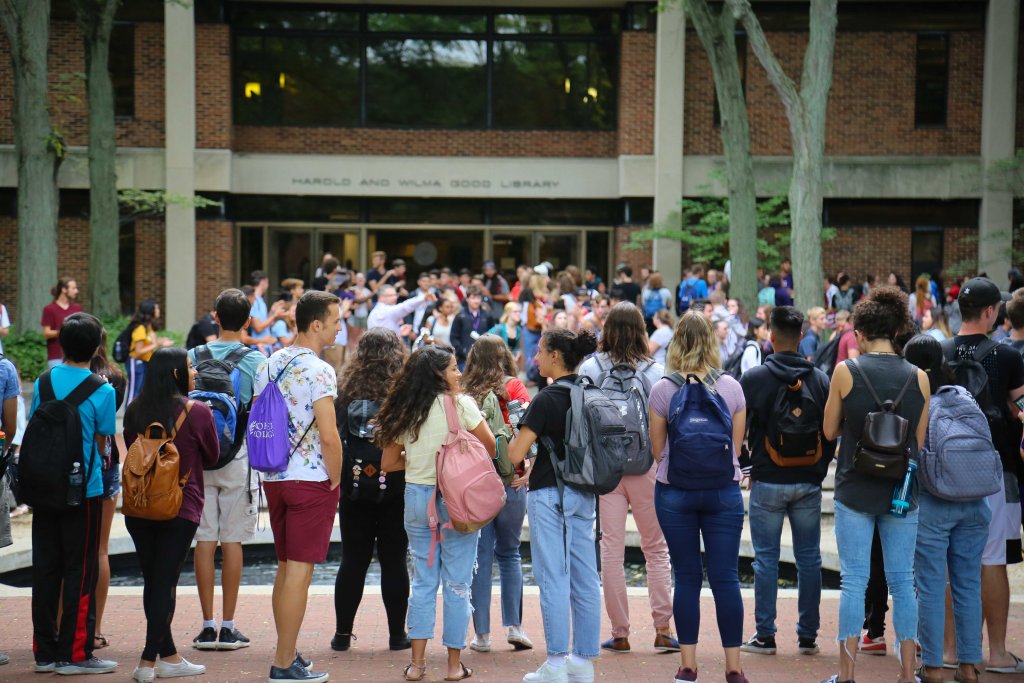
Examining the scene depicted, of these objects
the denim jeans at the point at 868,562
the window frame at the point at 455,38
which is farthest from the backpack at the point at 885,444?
the window frame at the point at 455,38

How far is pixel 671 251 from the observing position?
93.0 feet

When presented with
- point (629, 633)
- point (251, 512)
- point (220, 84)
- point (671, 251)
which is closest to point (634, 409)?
point (629, 633)

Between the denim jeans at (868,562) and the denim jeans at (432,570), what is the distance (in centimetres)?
205

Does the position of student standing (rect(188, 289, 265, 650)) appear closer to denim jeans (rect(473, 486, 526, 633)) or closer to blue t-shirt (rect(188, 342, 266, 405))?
blue t-shirt (rect(188, 342, 266, 405))

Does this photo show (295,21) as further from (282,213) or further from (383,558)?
(383,558)

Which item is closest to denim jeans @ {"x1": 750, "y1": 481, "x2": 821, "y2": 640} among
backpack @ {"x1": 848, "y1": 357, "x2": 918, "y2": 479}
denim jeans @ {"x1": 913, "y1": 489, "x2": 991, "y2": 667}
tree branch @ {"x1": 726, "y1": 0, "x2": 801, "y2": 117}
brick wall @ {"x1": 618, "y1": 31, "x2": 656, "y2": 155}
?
denim jeans @ {"x1": 913, "y1": 489, "x2": 991, "y2": 667}

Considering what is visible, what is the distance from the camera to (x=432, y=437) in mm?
6238

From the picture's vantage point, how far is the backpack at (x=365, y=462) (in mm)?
6660

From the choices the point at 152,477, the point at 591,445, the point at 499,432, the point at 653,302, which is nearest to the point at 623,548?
the point at 499,432

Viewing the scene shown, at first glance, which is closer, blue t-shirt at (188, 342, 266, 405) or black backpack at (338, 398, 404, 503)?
black backpack at (338, 398, 404, 503)

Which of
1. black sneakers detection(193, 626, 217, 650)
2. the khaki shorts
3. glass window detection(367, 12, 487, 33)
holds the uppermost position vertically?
glass window detection(367, 12, 487, 33)

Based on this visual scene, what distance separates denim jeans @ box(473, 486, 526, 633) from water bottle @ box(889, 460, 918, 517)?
2322 millimetres

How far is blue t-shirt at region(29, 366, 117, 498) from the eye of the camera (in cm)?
624

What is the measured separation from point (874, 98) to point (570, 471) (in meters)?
25.7
